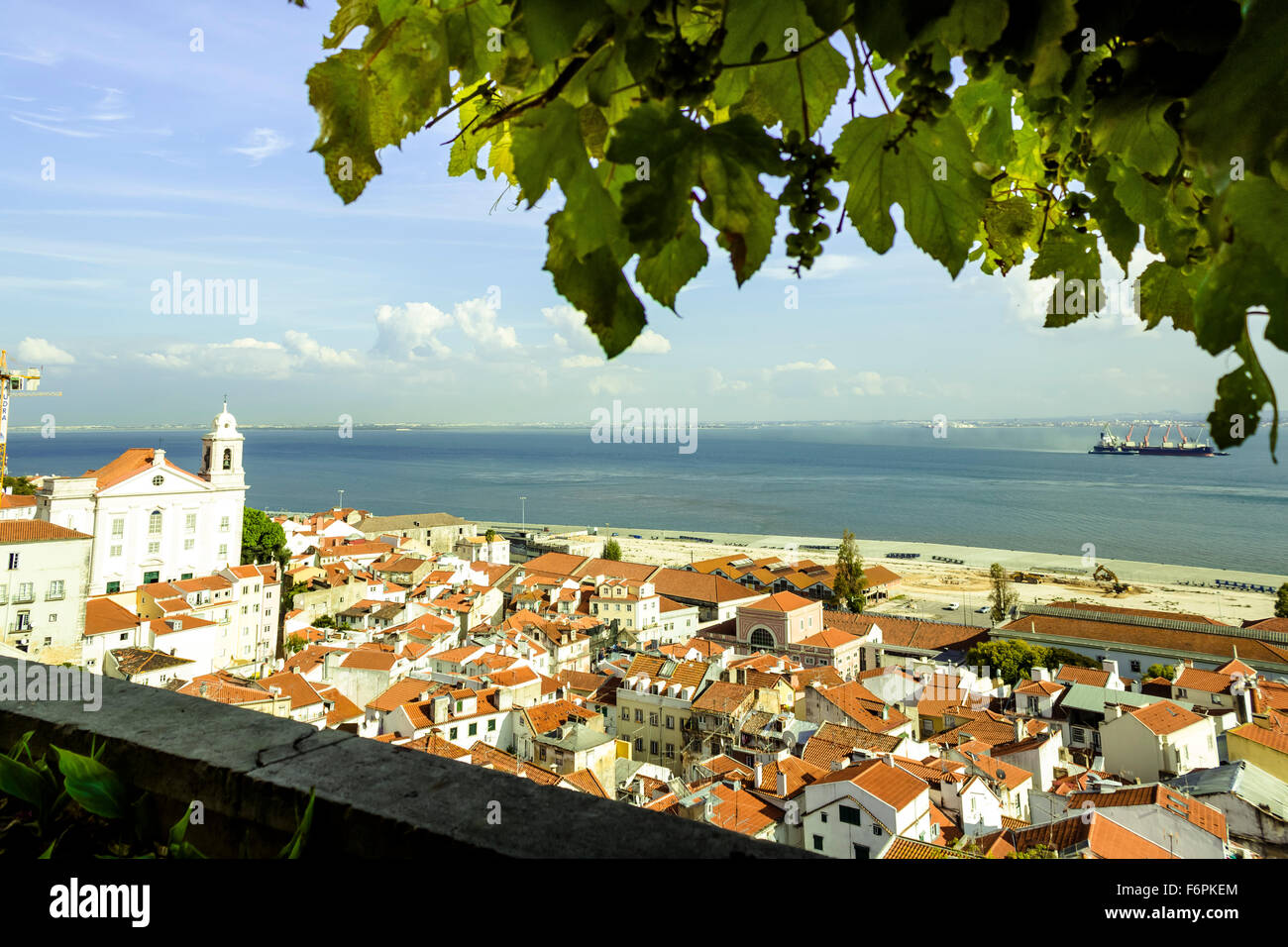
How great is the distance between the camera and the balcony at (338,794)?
0.97 meters

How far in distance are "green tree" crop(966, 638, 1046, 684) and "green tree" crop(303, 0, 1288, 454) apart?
21.1m

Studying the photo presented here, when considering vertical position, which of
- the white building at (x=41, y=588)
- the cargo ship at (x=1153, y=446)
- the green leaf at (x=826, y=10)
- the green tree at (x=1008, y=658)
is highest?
the cargo ship at (x=1153, y=446)

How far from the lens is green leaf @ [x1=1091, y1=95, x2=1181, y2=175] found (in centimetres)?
53

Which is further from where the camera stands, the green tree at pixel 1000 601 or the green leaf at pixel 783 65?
the green tree at pixel 1000 601

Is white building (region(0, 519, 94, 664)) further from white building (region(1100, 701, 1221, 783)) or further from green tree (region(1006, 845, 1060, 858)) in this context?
white building (region(1100, 701, 1221, 783))

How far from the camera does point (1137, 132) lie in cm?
55

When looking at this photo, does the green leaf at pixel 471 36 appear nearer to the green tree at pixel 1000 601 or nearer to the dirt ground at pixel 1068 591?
the green tree at pixel 1000 601

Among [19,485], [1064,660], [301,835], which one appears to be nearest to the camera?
[301,835]

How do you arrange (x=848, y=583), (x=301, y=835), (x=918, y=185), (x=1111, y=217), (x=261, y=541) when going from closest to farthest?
1. (x=918, y=185)
2. (x=1111, y=217)
3. (x=301, y=835)
4. (x=261, y=541)
5. (x=848, y=583)

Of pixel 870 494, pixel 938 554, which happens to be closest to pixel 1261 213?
pixel 938 554

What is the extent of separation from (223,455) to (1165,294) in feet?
97.8

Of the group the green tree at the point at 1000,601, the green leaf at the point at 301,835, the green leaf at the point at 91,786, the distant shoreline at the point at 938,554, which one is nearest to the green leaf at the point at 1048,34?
the green leaf at the point at 301,835

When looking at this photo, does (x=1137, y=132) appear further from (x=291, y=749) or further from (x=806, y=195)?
(x=291, y=749)
